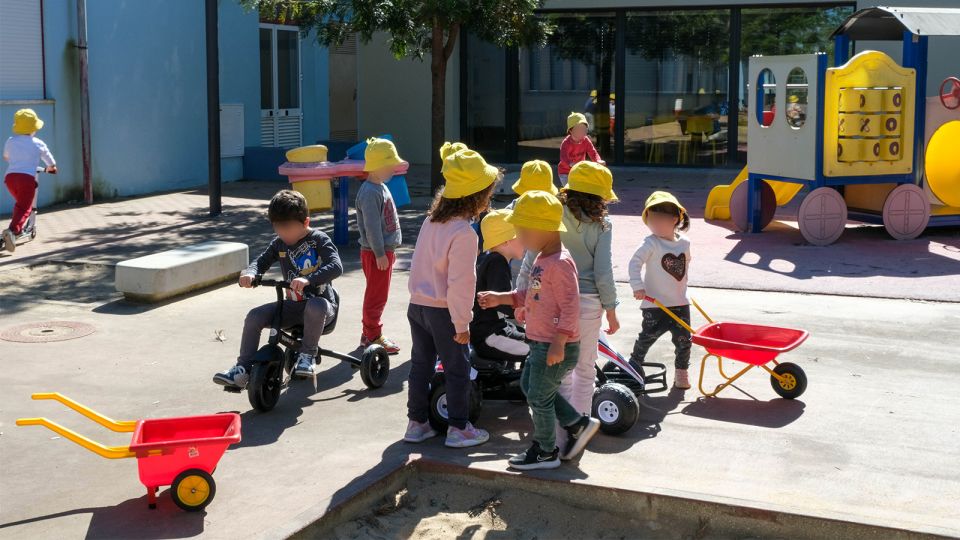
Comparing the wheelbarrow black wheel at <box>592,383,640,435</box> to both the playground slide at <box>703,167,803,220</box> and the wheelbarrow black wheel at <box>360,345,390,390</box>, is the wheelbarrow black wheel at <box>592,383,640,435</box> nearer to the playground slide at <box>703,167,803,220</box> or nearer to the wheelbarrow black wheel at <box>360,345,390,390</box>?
the wheelbarrow black wheel at <box>360,345,390,390</box>

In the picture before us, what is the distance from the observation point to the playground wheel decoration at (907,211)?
12.7 m

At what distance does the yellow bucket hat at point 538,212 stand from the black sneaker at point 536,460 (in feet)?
3.69

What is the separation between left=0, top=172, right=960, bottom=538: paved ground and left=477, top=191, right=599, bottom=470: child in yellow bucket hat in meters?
0.16

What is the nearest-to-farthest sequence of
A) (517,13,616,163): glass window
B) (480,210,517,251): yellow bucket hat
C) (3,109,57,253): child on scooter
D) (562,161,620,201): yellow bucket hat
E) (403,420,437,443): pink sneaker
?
(562,161,620,201): yellow bucket hat < (403,420,437,443): pink sneaker < (480,210,517,251): yellow bucket hat < (3,109,57,253): child on scooter < (517,13,616,163): glass window

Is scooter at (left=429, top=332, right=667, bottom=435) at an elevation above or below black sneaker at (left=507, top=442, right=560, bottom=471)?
above

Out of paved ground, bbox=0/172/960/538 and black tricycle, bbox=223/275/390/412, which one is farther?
black tricycle, bbox=223/275/390/412

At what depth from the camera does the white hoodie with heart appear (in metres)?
6.70

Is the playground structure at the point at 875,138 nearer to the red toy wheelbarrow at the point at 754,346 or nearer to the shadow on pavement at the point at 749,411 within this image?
the red toy wheelbarrow at the point at 754,346

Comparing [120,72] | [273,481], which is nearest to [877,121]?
[273,481]

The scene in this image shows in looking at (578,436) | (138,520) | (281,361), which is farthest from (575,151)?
(138,520)

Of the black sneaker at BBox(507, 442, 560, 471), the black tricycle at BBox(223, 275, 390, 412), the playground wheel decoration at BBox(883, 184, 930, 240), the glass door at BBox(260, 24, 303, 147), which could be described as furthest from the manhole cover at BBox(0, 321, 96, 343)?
the glass door at BBox(260, 24, 303, 147)

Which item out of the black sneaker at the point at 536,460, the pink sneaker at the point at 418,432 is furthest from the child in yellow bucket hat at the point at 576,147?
the black sneaker at the point at 536,460

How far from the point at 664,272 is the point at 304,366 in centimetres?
227

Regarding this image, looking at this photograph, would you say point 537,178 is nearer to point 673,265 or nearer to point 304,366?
point 673,265
